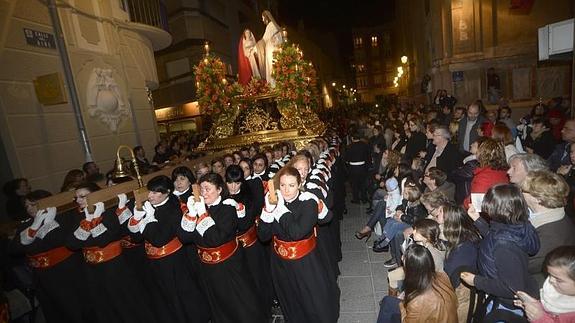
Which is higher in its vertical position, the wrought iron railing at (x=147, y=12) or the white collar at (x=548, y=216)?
the wrought iron railing at (x=147, y=12)

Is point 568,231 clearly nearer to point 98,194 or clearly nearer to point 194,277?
point 194,277

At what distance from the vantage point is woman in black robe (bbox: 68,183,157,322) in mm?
3676

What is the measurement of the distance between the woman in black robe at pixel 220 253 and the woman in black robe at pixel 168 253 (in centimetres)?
38

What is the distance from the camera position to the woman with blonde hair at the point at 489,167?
11.8 ft

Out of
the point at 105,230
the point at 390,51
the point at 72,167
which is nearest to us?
the point at 105,230

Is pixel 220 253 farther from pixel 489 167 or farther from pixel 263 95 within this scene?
pixel 263 95

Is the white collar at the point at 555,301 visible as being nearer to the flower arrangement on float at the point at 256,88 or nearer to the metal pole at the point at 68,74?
the flower arrangement on float at the point at 256,88

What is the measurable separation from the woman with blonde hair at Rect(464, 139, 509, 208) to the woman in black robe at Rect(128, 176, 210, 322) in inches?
140

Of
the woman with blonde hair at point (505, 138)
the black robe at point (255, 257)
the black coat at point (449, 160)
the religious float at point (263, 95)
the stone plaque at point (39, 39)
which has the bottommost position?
the black robe at point (255, 257)

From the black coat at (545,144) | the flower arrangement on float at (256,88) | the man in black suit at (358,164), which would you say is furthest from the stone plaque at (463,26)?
the flower arrangement on float at (256,88)

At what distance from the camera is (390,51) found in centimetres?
5938

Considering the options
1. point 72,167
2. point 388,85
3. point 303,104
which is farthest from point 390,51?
point 72,167

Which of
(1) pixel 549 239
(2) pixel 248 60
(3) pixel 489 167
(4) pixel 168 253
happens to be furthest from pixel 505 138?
(2) pixel 248 60

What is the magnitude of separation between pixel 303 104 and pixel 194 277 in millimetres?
5660
